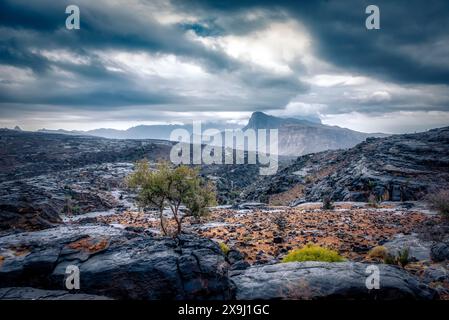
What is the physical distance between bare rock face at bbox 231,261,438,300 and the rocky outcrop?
15.1ft

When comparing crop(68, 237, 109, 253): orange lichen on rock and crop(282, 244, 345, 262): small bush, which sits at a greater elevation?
crop(68, 237, 109, 253): orange lichen on rock

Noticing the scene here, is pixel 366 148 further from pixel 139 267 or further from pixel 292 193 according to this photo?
pixel 139 267

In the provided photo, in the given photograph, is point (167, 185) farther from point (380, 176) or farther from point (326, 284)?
point (380, 176)

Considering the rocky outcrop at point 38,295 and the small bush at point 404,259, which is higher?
the rocky outcrop at point 38,295

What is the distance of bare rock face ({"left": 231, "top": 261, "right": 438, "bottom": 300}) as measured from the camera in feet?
31.2

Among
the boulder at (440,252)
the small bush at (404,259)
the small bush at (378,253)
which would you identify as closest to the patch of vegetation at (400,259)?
the small bush at (404,259)

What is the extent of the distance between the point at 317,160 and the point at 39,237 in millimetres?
71190

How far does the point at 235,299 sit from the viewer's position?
9477 millimetres

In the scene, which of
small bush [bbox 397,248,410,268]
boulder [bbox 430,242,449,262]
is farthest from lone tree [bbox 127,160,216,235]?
boulder [bbox 430,242,449,262]

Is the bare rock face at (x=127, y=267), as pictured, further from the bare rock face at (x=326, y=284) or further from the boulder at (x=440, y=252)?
the boulder at (x=440, y=252)

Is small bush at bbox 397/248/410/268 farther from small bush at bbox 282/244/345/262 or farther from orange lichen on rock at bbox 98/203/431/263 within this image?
small bush at bbox 282/244/345/262

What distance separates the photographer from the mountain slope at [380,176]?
4150 centimetres

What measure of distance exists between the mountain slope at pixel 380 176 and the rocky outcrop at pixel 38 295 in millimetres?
39450

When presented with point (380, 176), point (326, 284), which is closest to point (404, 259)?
point (326, 284)
